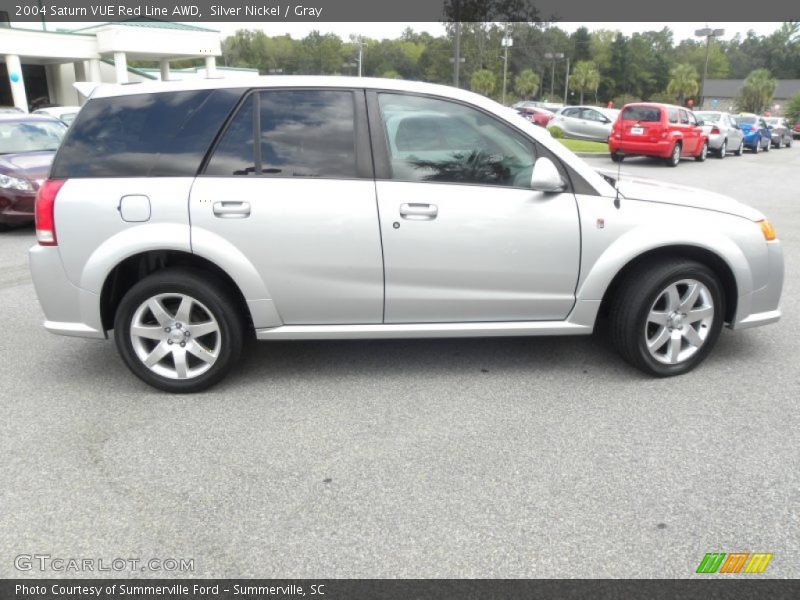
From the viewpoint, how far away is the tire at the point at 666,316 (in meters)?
4.02

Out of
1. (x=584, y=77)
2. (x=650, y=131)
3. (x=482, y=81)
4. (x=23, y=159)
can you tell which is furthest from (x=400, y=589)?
(x=584, y=77)

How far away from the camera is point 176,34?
34.9 meters

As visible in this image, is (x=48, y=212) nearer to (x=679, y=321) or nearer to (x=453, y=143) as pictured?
(x=453, y=143)

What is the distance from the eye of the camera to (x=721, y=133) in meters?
22.7

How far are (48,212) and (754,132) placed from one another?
1179 inches

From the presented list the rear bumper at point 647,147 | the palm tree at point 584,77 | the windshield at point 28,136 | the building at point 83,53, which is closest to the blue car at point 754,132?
the rear bumper at point 647,147

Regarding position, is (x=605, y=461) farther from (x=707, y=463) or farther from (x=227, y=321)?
(x=227, y=321)

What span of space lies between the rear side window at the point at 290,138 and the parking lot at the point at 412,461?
135 cm

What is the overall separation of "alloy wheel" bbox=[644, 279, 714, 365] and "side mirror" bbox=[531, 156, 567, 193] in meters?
0.97

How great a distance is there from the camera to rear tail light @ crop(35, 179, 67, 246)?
3795 mm

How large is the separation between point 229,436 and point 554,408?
183 centimetres

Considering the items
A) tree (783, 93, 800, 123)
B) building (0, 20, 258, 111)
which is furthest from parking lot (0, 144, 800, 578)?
tree (783, 93, 800, 123)

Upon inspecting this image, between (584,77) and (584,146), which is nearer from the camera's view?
(584,146)

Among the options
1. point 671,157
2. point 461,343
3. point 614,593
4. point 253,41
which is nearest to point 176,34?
point 671,157
